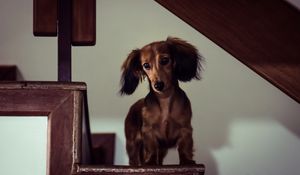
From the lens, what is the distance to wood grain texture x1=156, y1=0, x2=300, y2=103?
1.25m

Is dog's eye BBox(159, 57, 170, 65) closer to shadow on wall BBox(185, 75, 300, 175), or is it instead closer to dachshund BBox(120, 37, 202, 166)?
dachshund BBox(120, 37, 202, 166)

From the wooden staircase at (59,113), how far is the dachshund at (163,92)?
529 millimetres

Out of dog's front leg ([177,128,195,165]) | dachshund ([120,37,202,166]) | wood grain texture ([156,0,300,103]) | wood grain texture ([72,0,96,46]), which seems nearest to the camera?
wood grain texture ([72,0,96,46])

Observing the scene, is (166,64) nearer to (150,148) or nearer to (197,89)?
(150,148)

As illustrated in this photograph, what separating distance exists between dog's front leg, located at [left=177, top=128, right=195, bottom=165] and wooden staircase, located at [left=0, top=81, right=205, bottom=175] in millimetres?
436

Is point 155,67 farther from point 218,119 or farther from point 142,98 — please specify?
point 218,119

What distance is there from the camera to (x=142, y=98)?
1.84 meters

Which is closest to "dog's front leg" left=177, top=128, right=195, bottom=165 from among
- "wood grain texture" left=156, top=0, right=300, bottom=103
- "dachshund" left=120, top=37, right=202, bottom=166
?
"dachshund" left=120, top=37, right=202, bottom=166

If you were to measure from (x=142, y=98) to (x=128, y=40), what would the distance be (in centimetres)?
23

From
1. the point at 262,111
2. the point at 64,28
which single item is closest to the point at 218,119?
the point at 262,111

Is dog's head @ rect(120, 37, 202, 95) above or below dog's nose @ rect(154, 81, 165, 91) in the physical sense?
above

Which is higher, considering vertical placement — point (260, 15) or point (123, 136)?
point (260, 15)

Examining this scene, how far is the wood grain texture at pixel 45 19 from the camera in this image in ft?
3.63

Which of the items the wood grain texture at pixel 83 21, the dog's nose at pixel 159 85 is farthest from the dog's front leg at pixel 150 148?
the wood grain texture at pixel 83 21
